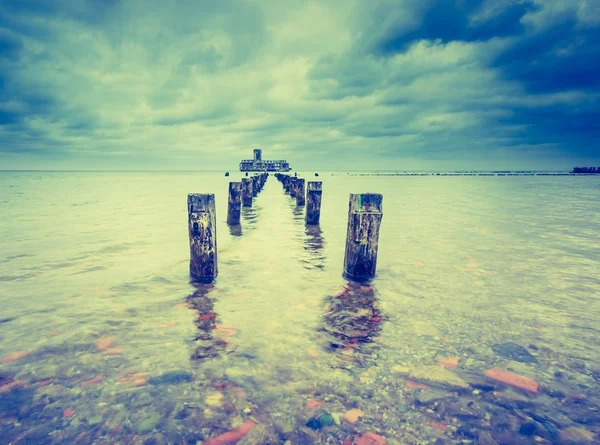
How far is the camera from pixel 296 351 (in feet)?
12.8

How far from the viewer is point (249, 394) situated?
3.11 metres

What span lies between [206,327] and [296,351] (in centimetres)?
139

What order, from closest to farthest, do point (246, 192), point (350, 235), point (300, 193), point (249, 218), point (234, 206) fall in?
point (350, 235) → point (234, 206) → point (249, 218) → point (246, 192) → point (300, 193)

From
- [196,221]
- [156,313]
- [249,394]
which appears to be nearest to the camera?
[249,394]

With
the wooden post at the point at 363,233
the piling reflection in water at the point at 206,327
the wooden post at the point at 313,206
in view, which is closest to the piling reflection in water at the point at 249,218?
the wooden post at the point at 313,206

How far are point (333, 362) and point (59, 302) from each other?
468cm

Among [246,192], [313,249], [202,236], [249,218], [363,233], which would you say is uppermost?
[363,233]

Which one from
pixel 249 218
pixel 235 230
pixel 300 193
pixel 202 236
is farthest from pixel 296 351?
pixel 300 193

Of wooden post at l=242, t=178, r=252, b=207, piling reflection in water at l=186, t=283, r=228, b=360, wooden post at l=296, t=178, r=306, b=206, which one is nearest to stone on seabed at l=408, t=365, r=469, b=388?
piling reflection in water at l=186, t=283, r=228, b=360

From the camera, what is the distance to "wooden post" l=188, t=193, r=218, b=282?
6305 mm

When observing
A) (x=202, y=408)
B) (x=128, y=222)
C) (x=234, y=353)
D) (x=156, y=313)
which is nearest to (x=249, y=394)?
(x=202, y=408)

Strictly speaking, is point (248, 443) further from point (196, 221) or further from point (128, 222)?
point (128, 222)

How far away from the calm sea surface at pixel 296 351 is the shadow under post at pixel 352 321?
3cm

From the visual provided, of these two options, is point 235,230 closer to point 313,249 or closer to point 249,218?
point 249,218
